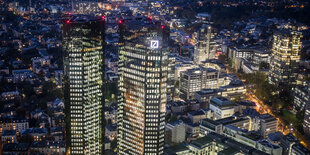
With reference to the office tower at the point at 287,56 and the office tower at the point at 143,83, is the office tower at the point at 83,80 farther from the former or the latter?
the office tower at the point at 287,56

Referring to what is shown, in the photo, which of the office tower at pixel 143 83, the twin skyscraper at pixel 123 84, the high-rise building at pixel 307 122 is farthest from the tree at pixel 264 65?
the office tower at pixel 143 83

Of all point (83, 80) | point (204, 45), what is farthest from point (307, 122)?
point (204, 45)

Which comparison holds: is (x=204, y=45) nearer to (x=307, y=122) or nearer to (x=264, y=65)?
(x=264, y=65)

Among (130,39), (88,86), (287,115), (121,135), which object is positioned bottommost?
(287,115)

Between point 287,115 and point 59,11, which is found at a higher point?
point 59,11

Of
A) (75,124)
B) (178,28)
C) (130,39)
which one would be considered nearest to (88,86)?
(75,124)

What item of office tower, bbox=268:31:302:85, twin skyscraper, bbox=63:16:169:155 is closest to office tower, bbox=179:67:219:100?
office tower, bbox=268:31:302:85

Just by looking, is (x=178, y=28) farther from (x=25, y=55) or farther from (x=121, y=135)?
(x=121, y=135)

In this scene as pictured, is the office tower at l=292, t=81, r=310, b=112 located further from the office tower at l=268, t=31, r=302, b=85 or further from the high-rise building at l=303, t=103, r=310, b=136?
the office tower at l=268, t=31, r=302, b=85
